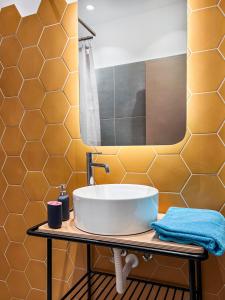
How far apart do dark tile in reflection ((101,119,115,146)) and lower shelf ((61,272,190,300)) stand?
0.69 meters

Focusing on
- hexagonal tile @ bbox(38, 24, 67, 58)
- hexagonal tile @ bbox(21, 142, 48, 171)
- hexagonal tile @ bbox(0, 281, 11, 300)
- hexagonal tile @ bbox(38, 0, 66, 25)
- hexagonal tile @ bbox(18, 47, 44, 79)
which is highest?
hexagonal tile @ bbox(38, 0, 66, 25)

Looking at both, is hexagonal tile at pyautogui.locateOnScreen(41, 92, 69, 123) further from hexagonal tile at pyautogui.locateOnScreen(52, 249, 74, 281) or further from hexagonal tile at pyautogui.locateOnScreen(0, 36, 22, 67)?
hexagonal tile at pyautogui.locateOnScreen(52, 249, 74, 281)

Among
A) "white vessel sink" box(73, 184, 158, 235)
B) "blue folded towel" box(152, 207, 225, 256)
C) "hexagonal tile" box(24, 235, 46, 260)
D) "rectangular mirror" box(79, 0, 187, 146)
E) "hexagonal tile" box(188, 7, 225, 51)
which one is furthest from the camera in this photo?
"hexagonal tile" box(24, 235, 46, 260)

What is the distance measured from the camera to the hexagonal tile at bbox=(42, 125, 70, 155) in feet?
4.73

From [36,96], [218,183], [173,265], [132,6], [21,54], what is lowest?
[173,265]

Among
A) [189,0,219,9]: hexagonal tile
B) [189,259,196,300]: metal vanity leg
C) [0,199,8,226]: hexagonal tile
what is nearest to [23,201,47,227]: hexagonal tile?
[0,199,8,226]: hexagonal tile

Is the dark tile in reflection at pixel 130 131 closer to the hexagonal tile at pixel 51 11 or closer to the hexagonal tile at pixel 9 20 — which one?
the hexagonal tile at pixel 51 11

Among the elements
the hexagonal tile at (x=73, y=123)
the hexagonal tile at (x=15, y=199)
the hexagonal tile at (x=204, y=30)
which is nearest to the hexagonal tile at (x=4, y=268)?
the hexagonal tile at (x=15, y=199)

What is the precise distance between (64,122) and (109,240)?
746 millimetres

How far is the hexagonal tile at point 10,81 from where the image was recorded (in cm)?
155

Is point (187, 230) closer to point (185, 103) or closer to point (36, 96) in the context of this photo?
point (185, 103)

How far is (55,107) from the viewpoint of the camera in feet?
4.76

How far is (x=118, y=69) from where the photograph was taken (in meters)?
1.35

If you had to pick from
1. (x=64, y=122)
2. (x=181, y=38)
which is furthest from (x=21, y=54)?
(x=181, y=38)
